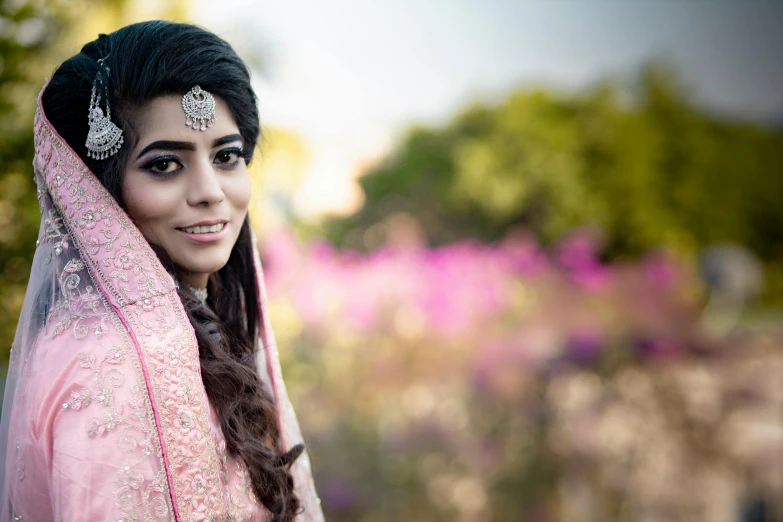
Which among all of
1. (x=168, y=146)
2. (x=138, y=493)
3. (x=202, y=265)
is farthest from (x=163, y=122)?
(x=138, y=493)

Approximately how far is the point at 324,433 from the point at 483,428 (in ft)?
3.37

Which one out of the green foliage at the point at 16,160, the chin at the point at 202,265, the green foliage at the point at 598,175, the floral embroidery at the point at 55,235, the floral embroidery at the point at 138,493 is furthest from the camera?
the green foliage at the point at 598,175

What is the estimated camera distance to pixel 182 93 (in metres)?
1.34

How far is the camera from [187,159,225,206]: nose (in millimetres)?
1346

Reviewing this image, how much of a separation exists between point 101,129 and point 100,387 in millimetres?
475

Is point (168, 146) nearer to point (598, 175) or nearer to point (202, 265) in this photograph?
point (202, 265)

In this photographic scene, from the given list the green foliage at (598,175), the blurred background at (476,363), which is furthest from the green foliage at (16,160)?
the green foliage at (598,175)

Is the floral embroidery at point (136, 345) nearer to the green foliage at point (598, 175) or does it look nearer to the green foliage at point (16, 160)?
the green foliage at point (16, 160)

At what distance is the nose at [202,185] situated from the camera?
4.42 feet

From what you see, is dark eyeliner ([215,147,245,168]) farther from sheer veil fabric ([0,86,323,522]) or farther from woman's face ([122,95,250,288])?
sheer veil fabric ([0,86,323,522])

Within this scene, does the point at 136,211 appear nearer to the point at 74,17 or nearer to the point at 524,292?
the point at 74,17

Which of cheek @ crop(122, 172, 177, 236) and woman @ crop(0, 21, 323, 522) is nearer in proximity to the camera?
woman @ crop(0, 21, 323, 522)

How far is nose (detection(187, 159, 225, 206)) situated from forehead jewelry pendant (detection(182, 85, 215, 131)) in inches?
2.8

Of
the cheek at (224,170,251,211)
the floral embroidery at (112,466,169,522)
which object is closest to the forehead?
the cheek at (224,170,251,211)
